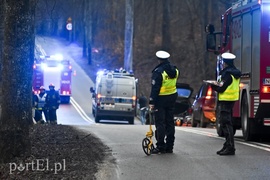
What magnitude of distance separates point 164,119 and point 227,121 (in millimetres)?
1173

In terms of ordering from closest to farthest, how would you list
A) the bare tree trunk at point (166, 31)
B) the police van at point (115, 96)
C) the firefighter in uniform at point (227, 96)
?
the firefighter in uniform at point (227, 96) → the police van at point (115, 96) → the bare tree trunk at point (166, 31)

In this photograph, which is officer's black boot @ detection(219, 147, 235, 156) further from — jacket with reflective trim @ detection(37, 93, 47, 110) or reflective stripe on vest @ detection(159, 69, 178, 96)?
jacket with reflective trim @ detection(37, 93, 47, 110)

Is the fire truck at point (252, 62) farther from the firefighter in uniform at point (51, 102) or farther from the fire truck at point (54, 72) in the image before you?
the fire truck at point (54, 72)

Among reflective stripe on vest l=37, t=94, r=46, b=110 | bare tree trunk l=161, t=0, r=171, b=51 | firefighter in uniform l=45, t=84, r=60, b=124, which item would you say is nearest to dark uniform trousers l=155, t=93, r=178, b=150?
firefighter in uniform l=45, t=84, r=60, b=124

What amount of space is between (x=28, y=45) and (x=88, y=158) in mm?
2232

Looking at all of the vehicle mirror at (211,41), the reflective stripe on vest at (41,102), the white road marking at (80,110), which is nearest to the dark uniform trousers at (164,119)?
the vehicle mirror at (211,41)

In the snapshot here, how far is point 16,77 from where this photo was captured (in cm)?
1135

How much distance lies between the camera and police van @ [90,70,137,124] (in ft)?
116

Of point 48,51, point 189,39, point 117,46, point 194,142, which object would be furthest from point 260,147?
point 48,51

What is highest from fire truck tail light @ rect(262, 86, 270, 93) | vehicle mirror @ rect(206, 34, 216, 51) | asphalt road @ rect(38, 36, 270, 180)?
vehicle mirror @ rect(206, 34, 216, 51)

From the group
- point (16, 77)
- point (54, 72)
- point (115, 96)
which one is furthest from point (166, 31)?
point (16, 77)

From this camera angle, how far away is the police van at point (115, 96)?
116ft

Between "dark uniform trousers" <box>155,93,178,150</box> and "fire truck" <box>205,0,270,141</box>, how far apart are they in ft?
9.23

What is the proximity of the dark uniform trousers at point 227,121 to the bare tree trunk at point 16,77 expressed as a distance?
3.64m
